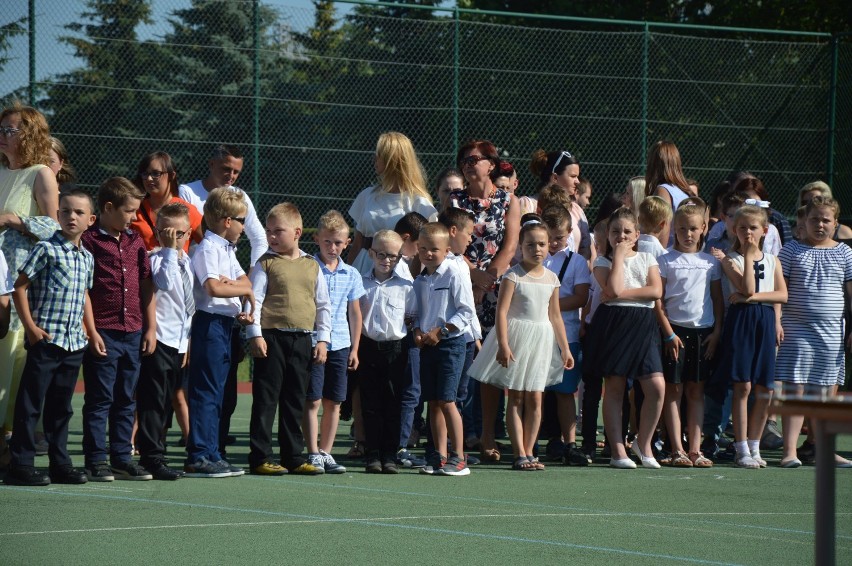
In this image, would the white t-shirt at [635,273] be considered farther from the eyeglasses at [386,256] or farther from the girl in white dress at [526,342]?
→ the eyeglasses at [386,256]

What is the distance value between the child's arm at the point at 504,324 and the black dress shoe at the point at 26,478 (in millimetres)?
Result: 2919

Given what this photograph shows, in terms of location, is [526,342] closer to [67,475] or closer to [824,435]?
[67,475]

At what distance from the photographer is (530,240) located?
27.8ft

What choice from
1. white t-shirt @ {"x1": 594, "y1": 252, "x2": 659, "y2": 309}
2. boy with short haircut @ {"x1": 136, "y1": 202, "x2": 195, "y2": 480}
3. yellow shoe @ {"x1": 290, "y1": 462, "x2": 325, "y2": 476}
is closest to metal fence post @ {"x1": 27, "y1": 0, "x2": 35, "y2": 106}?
boy with short haircut @ {"x1": 136, "y1": 202, "x2": 195, "y2": 480}

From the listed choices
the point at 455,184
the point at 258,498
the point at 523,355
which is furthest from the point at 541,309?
the point at 258,498

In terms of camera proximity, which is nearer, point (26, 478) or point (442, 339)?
point (26, 478)

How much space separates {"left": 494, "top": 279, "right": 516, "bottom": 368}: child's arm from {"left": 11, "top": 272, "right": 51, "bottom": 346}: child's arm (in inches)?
113

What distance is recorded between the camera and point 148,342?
7.60 metres

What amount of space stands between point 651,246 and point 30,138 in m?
4.28

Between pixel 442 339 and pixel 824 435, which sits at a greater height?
pixel 824 435

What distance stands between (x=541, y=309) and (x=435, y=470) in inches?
50.4

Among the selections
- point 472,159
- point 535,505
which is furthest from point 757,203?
point 535,505

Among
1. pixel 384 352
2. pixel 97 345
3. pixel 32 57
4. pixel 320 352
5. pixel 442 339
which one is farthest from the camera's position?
pixel 32 57

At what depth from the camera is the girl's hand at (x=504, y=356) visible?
8.35 meters
